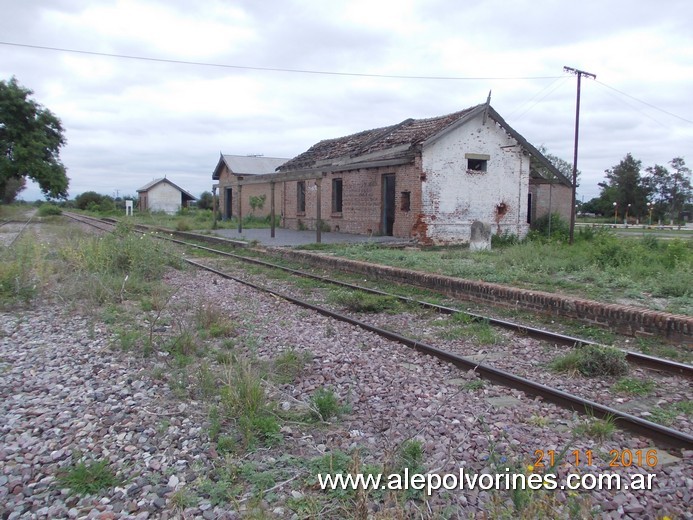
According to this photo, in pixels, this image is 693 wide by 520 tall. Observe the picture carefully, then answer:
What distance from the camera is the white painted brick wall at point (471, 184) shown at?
19266 millimetres

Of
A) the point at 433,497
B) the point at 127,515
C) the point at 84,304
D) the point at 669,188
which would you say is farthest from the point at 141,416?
the point at 669,188

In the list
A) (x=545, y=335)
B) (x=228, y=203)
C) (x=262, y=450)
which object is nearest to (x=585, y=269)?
(x=545, y=335)

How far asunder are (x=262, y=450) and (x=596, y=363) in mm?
3693

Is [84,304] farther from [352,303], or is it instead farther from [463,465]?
[463,465]

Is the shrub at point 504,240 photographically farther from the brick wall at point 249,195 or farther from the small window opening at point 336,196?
the brick wall at point 249,195

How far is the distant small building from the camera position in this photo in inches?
2655

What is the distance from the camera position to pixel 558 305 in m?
8.28

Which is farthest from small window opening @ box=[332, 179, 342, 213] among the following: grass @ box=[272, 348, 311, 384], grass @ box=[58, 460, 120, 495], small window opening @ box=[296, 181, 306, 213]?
grass @ box=[58, 460, 120, 495]

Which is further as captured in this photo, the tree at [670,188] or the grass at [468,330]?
the tree at [670,188]

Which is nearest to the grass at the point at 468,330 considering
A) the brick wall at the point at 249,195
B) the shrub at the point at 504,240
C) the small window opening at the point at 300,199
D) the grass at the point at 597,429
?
the grass at the point at 597,429

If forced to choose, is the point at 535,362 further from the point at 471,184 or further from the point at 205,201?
the point at 205,201

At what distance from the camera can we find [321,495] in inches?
129

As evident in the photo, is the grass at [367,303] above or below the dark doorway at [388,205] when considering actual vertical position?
below

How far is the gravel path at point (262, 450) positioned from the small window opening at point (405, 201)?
13.7 m
